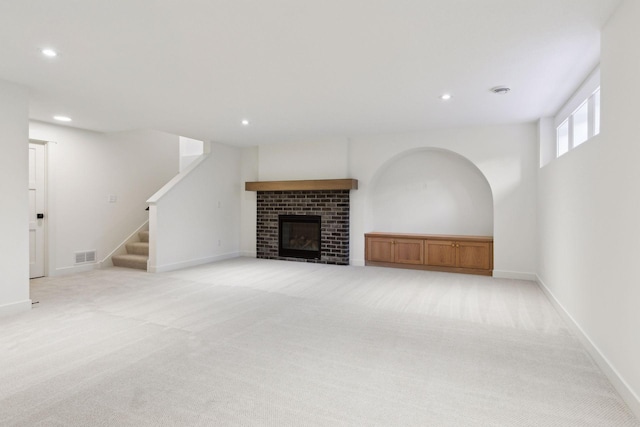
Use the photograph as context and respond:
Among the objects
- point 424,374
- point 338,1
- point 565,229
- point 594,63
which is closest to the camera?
point 338,1

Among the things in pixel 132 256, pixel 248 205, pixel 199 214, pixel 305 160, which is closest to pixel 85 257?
pixel 132 256

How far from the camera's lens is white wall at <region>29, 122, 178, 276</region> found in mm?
5754

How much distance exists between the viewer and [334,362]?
2.60 meters

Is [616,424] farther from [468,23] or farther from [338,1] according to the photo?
[338,1]

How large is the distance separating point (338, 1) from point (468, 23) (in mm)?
978

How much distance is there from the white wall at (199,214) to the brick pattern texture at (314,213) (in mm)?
662

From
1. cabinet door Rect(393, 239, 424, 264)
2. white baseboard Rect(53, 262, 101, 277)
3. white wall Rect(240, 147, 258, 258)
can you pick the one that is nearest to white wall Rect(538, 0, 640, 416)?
cabinet door Rect(393, 239, 424, 264)

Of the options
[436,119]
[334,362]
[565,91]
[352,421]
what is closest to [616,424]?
[352,421]

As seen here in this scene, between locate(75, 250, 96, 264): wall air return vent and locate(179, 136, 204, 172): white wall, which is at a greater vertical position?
locate(179, 136, 204, 172): white wall

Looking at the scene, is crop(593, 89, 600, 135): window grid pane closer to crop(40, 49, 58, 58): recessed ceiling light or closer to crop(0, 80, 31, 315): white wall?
crop(40, 49, 58, 58): recessed ceiling light

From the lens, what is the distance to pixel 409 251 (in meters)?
6.37

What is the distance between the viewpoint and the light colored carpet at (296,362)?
1.98 m

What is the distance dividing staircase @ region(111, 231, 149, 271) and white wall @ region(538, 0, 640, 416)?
6.16 meters

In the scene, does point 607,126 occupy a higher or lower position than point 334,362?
higher
